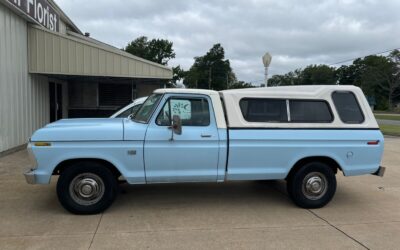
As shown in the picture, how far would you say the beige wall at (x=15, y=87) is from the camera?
9.83 metres

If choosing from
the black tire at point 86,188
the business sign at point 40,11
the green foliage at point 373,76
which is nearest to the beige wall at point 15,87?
the business sign at point 40,11

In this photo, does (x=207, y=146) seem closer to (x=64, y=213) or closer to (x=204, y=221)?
(x=204, y=221)

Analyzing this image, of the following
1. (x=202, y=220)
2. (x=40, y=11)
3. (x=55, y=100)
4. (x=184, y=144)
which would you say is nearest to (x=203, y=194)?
(x=202, y=220)

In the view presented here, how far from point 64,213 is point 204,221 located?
203cm

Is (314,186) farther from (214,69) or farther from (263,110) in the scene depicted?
(214,69)

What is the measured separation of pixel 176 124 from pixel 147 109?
0.82m

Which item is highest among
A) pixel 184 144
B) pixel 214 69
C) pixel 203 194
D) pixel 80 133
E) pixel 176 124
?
pixel 214 69

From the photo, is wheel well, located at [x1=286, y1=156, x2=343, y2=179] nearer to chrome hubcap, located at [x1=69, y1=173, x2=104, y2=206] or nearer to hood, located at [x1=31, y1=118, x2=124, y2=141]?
hood, located at [x1=31, y1=118, x2=124, y2=141]

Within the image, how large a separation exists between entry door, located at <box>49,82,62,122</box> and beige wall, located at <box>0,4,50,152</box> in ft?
5.05

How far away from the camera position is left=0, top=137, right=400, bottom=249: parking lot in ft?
15.1

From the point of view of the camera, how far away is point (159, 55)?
63.8 metres

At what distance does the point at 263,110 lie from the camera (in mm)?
6070

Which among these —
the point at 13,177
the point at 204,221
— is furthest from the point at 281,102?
Result: the point at 13,177

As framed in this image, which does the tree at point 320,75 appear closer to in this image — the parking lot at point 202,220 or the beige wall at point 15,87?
the beige wall at point 15,87
